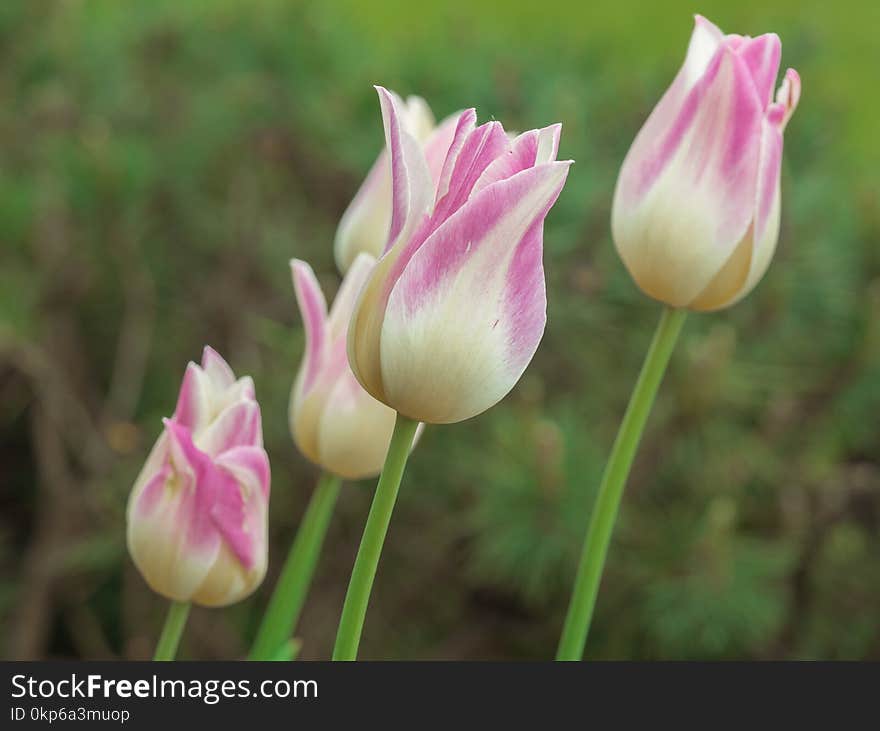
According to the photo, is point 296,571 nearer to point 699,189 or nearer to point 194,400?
point 194,400

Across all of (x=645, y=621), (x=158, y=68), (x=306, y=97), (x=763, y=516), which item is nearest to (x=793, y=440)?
(x=763, y=516)

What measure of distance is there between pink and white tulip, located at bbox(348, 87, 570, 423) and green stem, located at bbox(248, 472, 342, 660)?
0.13 metres

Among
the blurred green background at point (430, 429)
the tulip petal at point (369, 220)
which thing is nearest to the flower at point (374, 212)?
the tulip petal at point (369, 220)

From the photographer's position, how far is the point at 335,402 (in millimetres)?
430

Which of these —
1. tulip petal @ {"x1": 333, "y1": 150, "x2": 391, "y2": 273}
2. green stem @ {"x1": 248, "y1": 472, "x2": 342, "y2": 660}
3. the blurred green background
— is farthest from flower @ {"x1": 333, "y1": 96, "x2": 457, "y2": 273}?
the blurred green background

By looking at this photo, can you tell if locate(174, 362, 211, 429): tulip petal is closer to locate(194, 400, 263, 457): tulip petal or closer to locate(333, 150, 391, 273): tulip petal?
locate(194, 400, 263, 457): tulip petal

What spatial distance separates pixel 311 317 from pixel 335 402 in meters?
0.03

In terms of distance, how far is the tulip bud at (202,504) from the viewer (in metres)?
0.39

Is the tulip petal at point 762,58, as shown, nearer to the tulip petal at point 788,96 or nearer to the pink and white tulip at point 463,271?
the tulip petal at point 788,96

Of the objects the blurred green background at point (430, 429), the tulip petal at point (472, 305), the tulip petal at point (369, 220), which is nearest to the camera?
the tulip petal at point (472, 305)

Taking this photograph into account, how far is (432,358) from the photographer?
1.02ft

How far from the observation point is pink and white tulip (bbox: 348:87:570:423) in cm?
31

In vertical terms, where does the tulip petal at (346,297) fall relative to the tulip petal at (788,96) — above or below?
below

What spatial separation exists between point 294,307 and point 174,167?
0.25 meters
